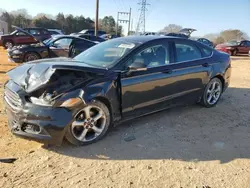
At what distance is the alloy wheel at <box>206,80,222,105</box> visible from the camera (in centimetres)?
560

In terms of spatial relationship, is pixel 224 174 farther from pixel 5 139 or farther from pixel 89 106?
pixel 5 139

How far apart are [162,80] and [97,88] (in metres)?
1.32

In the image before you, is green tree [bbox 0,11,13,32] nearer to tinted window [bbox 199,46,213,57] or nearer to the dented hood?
tinted window [bbox 199,46,213,57]

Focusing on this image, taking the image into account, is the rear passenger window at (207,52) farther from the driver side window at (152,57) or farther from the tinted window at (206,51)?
the driver side window at (152,57)

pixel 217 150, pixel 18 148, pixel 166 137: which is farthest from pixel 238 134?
pixel 18 148

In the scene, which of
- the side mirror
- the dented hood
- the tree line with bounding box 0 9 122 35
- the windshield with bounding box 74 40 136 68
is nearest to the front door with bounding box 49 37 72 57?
the windshield with bounding box 74 40 136 68

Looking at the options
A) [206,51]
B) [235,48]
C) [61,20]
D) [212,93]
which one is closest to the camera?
[206,51]

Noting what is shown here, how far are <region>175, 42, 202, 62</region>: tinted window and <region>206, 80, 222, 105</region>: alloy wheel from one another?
0.77 metres

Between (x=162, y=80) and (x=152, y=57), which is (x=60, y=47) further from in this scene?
(x=162, y=80)

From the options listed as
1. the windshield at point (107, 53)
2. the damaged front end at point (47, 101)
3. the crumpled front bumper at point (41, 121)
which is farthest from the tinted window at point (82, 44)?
the crumpled front bumper at point (41, 121)

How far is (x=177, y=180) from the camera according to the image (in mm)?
2986

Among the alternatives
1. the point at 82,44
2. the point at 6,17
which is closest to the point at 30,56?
the point at 82,44

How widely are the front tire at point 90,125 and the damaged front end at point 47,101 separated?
15 cm

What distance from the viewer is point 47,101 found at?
338cm
